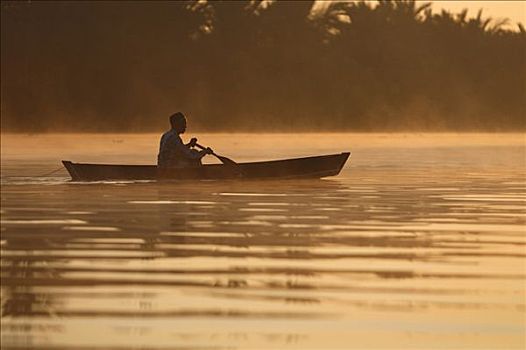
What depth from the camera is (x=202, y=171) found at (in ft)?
80.1

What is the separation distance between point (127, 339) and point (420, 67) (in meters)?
53.0

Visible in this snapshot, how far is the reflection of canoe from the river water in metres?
0.16

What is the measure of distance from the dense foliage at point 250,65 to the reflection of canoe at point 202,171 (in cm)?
3070

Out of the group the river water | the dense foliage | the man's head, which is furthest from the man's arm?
the dense foliage

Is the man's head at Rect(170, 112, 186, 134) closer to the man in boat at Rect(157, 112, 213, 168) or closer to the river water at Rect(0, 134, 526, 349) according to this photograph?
the man in boat at Rect(157, 112, 213, 168)

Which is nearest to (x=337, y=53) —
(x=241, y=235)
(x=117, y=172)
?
(x=117, y=172)

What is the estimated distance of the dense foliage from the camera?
2192 inches

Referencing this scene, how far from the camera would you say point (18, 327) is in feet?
31.0

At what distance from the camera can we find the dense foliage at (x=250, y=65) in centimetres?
5569

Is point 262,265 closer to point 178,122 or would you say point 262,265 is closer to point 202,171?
point 178,122

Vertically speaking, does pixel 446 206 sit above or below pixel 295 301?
above

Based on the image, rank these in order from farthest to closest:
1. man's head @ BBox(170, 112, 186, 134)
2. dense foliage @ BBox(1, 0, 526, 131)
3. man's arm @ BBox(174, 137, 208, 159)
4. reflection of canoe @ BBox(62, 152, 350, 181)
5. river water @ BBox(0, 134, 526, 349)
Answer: dense foliage @ BBox(1, 0, 526, 131)
reflection of canoe @ BBox(62, 152, 350, 181)
man's arm @ BBox(174, 137, 208, 159)
man's head @ BBox(170, 112, 186, 134)
river water @ BBox(0, 134, 526, 349)

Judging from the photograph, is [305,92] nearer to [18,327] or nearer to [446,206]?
[446,206]

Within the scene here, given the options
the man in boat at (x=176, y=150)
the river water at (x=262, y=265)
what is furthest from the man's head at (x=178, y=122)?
the river water at (x=262, y=265)
